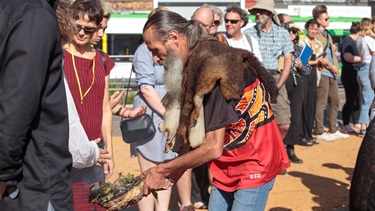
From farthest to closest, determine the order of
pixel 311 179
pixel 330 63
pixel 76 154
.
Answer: pixel 330 63 → pixel 311 179 → pixel 76 154

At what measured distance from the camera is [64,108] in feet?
10.5

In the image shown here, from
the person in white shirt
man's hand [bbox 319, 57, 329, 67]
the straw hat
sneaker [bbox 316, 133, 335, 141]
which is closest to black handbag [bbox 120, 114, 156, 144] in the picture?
the person in white shirt

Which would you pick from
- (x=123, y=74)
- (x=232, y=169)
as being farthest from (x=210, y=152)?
(x=123, y=74)

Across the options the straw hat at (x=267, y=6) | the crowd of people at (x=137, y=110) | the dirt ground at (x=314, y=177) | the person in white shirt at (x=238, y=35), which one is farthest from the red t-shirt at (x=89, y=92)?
the straw hat at (x=267, y=6)

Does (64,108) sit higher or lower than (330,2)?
higher

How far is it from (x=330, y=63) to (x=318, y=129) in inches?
47.5

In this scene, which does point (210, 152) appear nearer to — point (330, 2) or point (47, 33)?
point (47, 33)

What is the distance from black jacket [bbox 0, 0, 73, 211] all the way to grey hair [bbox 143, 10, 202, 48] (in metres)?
0.84

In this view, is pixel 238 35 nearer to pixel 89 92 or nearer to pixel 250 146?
pixel 89 92

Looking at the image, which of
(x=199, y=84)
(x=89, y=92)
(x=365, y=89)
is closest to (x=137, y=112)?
(x=89, y=92)

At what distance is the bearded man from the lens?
3842 mm

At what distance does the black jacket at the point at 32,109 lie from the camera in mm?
2908

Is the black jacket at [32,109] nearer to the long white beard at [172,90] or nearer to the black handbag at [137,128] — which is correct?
the long white beard at [172,90]

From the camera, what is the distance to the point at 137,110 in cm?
547
